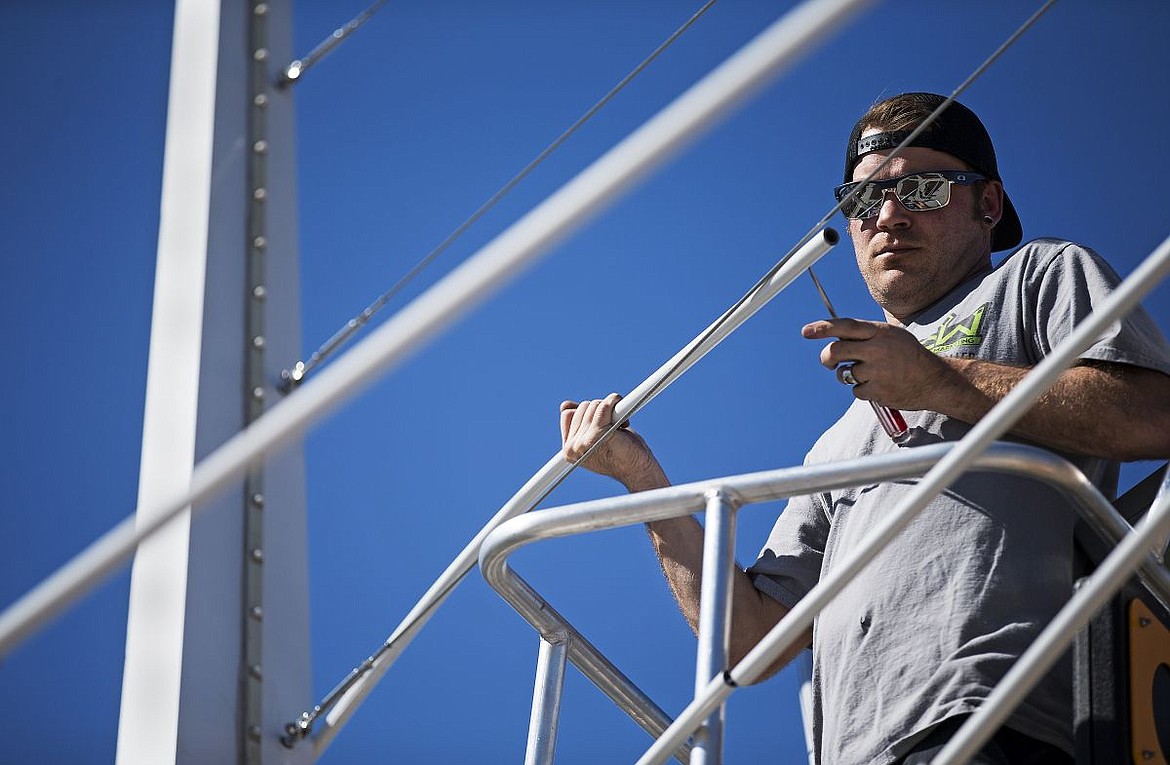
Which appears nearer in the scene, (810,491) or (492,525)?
(810,491)

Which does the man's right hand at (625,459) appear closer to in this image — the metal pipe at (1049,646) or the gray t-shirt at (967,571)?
the gray t-shirt at (967,571)

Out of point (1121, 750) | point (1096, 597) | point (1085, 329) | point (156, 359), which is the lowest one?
point (1121, 750)

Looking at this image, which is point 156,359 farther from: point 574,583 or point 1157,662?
point 574,583

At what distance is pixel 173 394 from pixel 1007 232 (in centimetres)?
108

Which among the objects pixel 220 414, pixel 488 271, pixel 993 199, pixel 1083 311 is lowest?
pixel 1083 311

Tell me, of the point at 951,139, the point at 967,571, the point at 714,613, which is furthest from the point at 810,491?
the point at 951,139

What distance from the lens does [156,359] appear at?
1.48 meters

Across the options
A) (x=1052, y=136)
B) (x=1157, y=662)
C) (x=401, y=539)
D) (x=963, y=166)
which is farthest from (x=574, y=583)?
(x=1157, y=662)

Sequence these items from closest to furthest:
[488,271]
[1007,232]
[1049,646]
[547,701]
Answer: [488,271], [1049,646], [547,701], [1007,232]

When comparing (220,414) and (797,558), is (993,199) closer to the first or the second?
(797,558)

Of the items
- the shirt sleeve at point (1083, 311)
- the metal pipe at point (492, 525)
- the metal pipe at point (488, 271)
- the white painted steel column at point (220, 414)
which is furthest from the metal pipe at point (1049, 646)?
the white painted steel column at point (220, 414)

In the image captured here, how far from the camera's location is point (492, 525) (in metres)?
1.43

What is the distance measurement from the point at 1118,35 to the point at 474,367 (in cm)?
282

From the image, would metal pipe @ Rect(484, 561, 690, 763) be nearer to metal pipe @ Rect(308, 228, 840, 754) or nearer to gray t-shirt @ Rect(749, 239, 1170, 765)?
metal pipe @ Rect(308, 228, 840, 754)
